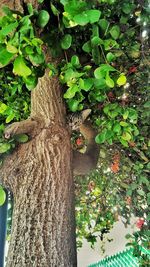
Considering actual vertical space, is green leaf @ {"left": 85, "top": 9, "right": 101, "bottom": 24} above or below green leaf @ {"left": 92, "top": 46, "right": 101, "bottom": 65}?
above

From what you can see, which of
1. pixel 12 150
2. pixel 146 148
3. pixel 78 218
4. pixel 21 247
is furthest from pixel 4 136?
pixel 78 218

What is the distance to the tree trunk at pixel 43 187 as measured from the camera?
4.13 feet

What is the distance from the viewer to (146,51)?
1.83m

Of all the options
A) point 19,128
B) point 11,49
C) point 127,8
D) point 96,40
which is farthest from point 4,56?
point 127,8

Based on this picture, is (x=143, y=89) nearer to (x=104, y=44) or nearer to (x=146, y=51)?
(x=146, y=51)

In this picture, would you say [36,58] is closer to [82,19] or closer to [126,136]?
[82,19]

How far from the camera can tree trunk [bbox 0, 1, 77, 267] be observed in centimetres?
126

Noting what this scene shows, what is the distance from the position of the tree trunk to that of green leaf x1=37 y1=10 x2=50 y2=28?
360 millimetres

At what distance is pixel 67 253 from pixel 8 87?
1.39m

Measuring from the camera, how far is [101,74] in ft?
2.92

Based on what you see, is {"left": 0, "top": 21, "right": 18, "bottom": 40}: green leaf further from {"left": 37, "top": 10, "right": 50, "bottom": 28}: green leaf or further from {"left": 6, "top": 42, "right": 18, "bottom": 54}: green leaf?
{"left": 37, "top": 10, "right": 50, "bottom": 28}: green leaf

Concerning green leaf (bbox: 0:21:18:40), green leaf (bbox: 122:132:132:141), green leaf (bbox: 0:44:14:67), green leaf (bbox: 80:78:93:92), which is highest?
green leaf (bbox: 0:21:18:40)

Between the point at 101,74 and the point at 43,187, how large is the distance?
0.71 meters

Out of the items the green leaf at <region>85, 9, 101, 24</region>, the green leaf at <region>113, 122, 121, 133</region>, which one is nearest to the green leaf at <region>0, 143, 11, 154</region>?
the green leaf at <region>113, 122, 121, 133</region>
